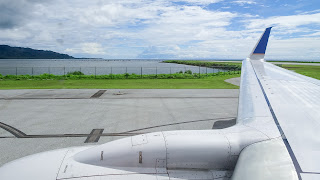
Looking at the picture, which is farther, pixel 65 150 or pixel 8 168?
pixel 65 150

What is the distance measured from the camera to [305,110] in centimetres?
493

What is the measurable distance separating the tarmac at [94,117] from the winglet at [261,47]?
3750mm

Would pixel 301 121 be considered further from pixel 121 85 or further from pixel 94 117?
pixel 121 85

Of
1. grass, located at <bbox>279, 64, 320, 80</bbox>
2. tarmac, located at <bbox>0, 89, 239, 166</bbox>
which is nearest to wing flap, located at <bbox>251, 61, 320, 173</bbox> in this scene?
tarmac, located at <bbox>0, 89, 239, 166</bbox>

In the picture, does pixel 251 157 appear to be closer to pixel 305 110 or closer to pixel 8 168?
pixel 305 110

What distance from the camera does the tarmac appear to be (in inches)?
402

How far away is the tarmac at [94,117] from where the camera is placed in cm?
1020

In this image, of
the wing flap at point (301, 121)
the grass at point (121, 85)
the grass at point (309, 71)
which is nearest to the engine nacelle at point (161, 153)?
the wing flap at point (301, 121)

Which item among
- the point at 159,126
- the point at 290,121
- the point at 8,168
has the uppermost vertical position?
the point at 290,121

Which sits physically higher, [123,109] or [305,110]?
[305,110]

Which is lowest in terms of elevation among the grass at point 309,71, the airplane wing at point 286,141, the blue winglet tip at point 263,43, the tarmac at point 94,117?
the tarmac at point 94,117

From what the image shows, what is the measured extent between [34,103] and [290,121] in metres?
18.3

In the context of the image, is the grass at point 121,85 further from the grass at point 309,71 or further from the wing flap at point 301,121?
the grass at point 309,71

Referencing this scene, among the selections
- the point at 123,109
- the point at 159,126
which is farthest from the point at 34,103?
the point at 159,126
